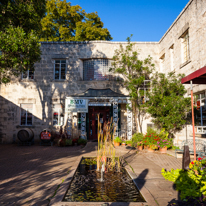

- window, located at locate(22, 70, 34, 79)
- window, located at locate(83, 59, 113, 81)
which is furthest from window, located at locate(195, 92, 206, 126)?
window, located at locate(22, 70, 34, 79)

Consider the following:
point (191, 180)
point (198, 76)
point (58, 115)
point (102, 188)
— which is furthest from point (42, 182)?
point (58, 115)

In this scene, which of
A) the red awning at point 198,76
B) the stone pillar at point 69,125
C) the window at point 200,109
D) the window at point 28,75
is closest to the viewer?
the red awning at point 198,76

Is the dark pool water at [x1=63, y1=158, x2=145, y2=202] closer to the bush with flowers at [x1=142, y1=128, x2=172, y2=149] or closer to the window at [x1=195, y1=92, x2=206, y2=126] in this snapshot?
the bush with flowers at [x1=142, y1=128, x2=172, y2=149]

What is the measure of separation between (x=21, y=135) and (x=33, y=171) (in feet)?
22.9

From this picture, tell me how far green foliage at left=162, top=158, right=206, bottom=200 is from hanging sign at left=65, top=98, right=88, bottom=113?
7.92m

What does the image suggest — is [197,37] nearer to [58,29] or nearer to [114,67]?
[114,67]

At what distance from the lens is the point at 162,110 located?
391 inches

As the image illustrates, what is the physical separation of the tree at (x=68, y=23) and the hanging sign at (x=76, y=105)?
986cm

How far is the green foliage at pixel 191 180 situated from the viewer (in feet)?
11.7

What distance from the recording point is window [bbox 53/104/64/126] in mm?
13906

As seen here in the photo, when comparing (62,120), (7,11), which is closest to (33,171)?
(7,11)

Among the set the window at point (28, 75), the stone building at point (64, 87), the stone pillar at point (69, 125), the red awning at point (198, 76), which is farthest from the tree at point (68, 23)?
the red awning at point (198, 76)

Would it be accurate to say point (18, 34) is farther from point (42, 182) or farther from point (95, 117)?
point (95, 117)

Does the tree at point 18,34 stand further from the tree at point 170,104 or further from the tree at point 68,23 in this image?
the tree at point 68,23
